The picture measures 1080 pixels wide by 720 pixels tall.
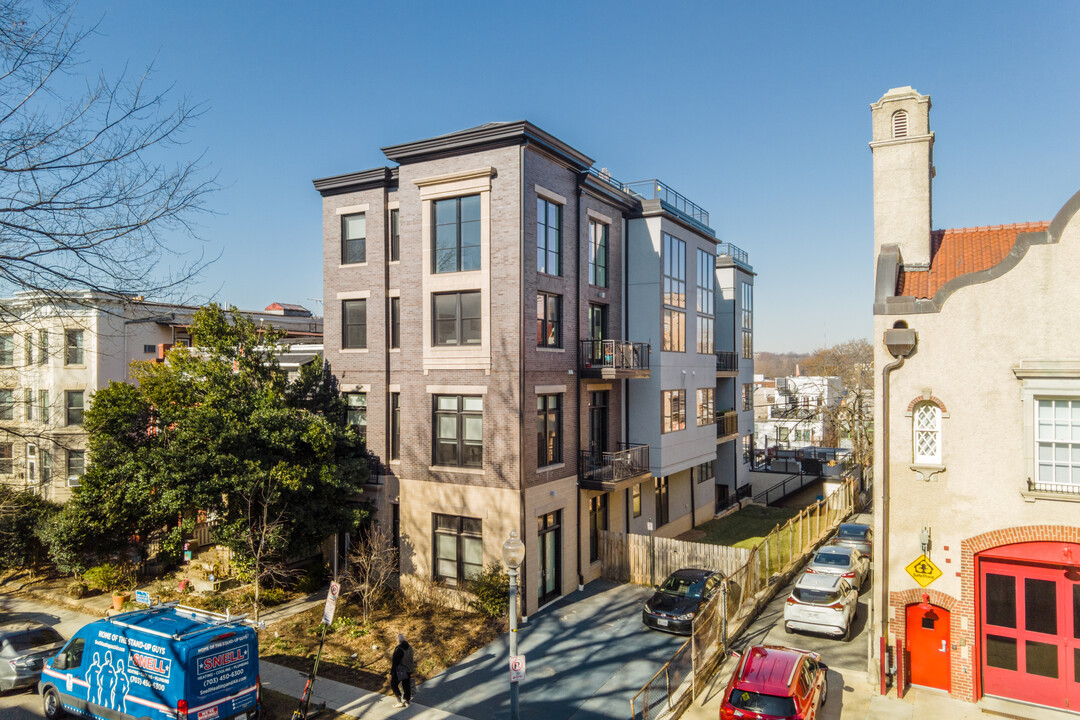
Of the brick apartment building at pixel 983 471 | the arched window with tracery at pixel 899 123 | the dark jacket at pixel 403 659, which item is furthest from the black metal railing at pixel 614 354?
the dark jacket at pixel 403 659

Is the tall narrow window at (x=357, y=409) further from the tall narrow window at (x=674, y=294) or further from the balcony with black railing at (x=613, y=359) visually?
the tall narrow window at (x=674, y=294)

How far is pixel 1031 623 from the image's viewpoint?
535 inches

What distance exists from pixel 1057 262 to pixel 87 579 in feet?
97.2

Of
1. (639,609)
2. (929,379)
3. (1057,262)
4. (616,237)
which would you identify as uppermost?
(616,237)

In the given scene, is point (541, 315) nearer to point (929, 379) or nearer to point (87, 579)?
point (929, 379)

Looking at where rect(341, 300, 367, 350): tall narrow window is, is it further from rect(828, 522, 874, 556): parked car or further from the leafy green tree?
rect(828, 522, 874, 556): parked car

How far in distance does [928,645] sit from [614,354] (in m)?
13.0

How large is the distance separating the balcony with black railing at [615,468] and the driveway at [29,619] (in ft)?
51.7

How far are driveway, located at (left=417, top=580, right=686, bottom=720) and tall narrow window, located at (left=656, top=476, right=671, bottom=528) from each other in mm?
8323

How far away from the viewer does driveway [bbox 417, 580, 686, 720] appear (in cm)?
1472

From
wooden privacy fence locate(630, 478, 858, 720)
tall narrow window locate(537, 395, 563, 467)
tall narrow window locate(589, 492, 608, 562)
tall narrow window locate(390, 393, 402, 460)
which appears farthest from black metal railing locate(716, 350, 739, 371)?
tall narrow window locate(390, 393, 402, 460)

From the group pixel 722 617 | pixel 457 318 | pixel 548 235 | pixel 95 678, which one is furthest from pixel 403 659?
pixel 548 235

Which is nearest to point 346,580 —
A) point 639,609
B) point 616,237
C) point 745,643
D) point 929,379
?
Answer: point 639,609

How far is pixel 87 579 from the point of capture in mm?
23172
